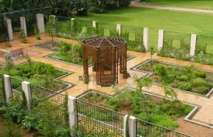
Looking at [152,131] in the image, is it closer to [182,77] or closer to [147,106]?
[147,106]

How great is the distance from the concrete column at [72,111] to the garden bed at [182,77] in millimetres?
4164

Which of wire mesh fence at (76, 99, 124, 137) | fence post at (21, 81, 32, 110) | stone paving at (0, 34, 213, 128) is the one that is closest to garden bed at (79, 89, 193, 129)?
stone paving at (0, 34, 213, 128)

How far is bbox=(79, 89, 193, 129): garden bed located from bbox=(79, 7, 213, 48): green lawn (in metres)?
7.69

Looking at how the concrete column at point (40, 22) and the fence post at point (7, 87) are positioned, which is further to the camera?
the concrete column at point (40, 22)

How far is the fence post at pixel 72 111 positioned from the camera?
9211 mm

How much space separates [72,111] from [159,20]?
60.3 ft

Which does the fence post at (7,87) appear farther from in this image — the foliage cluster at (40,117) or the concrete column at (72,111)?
the concrete column at (72,111)

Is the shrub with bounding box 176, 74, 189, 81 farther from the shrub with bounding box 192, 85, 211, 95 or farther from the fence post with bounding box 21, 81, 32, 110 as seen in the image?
the fence post with bounding box 21, 81, 32, 110

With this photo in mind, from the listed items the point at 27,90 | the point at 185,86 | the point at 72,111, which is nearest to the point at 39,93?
the point at 27,90

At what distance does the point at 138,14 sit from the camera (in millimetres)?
29344

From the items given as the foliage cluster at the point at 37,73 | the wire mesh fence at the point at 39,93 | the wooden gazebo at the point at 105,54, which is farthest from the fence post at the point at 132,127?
the foliage cluster at the point at 37,73

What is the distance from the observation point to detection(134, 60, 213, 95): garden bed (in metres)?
12.8

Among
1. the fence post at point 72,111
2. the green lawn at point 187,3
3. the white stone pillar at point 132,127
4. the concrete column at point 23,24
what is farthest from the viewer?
the green lawn at point 187,3

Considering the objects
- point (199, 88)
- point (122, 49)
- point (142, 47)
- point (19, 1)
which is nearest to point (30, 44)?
point (19, 1)
